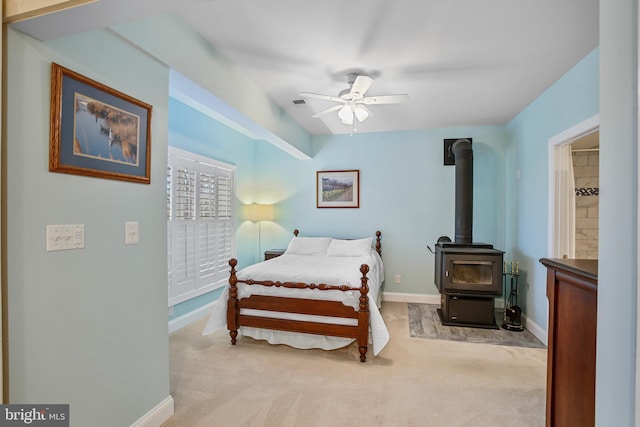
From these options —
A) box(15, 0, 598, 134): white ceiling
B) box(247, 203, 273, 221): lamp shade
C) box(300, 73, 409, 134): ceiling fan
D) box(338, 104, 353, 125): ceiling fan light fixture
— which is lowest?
box(247, 203, 273, 221): lamp shade

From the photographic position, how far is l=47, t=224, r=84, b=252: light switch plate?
4.33 feet

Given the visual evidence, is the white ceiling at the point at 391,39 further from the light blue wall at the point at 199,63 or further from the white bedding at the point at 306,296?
the white bedding at the point at 306,296

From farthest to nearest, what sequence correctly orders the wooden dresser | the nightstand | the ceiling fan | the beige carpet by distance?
the nightstand
the ceiling fan
the beige carpet
the wooden dresser

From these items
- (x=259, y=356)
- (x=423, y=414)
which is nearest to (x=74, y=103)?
(x=259, y=356)

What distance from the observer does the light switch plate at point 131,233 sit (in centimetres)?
167

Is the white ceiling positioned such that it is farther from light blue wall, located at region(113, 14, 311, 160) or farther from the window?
the window

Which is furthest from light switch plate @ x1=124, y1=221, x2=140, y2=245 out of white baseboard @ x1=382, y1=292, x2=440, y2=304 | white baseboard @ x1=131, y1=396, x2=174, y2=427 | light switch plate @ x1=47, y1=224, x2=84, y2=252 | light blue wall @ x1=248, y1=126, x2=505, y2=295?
white baseboard @ x1=382, y1=292, x2=440, y2=304

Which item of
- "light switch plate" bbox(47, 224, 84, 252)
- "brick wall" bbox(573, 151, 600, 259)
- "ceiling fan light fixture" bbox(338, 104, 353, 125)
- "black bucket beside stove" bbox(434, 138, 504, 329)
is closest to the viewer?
"light switch plate" bbox(47, 224, 84, 252)

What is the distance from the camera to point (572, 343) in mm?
1171

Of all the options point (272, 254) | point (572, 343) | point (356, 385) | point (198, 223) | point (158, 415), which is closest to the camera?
point (572, 343)

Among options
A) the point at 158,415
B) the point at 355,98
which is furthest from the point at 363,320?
the point at 355,98

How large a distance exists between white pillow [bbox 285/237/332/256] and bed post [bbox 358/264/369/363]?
5.63 ft

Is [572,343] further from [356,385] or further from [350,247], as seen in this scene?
[350,247]

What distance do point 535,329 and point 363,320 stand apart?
82.0 inches
